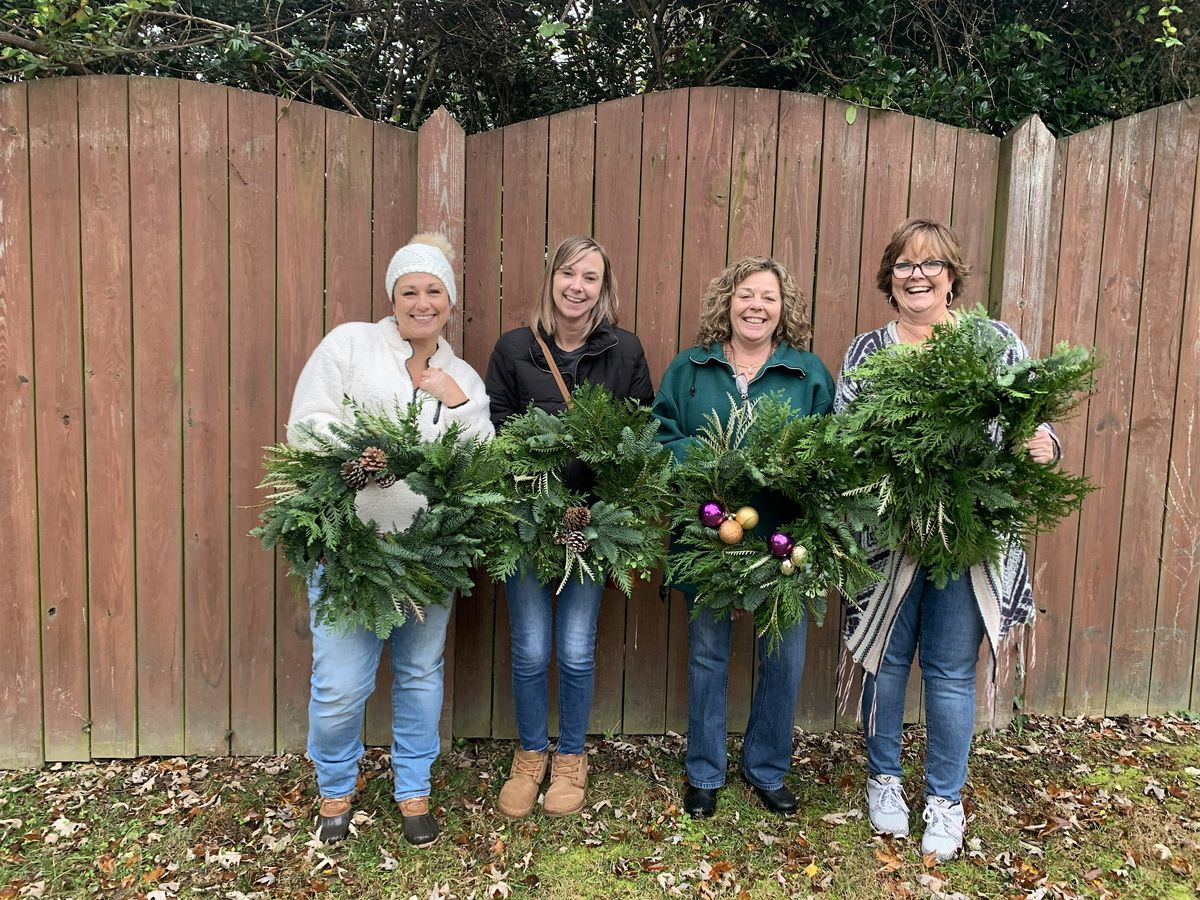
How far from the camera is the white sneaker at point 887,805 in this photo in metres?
2.68

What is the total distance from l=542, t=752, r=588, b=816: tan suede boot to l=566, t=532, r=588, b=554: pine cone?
3.12 ft

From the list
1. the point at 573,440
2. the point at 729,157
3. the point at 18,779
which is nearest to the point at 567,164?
the point at 729,157

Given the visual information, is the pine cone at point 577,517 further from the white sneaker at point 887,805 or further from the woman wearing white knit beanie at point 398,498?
the white sneaker at point 887,805

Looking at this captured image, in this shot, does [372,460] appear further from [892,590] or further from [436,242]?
[892,590]

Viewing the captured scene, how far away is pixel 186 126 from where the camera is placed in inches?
116

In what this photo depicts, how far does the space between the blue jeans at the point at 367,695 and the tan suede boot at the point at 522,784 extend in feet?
0.98

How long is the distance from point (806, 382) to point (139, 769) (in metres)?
3.05

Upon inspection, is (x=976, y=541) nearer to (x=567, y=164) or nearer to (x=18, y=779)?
(x=567, y=164)

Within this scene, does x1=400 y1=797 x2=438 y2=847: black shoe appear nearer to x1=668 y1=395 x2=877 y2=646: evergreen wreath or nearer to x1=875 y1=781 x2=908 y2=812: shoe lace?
x1=668 y1=395 x2=877 y2=646: evergreen wreath

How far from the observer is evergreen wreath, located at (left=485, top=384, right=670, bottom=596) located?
95.4 inches

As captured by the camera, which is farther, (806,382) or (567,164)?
(567,164)

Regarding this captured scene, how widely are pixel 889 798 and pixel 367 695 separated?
1901 millimetres

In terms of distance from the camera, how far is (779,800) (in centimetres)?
281

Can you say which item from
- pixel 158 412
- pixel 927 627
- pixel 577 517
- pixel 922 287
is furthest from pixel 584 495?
pixel 158 412
